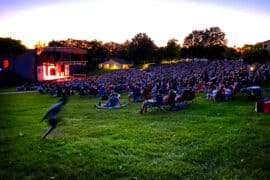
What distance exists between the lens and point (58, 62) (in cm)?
6225

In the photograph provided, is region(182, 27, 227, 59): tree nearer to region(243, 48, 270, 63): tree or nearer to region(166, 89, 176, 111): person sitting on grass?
region(243, 48, 270, 63): tree

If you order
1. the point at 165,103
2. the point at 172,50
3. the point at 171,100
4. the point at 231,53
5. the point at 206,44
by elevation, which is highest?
the point at 206,44

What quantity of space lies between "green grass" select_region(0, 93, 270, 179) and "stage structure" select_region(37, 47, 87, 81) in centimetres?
4324

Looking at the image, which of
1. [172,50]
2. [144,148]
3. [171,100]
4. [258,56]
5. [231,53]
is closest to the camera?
[144,148]

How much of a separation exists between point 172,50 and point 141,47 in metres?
12.8

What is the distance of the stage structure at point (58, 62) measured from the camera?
56828 mm

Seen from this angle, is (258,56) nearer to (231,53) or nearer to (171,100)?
(171,100)

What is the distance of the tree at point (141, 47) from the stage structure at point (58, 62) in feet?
108

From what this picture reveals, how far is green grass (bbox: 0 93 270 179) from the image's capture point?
767cm

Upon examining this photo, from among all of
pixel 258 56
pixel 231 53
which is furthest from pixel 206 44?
pixel 258 56

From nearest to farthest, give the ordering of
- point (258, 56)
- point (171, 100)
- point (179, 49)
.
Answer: point (171, 100), point (258, 56), point (179, 49)

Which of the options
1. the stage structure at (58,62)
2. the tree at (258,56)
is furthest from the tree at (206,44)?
the tree at (258,56)

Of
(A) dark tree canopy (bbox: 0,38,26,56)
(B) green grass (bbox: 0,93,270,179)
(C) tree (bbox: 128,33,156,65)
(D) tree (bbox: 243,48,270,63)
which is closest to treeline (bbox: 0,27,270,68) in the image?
(C) tree (bbox: 128,33,156,65)

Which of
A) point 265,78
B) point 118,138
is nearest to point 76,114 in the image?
point 118,138
